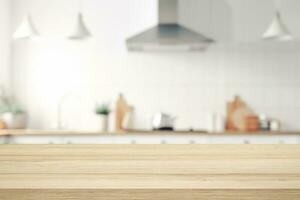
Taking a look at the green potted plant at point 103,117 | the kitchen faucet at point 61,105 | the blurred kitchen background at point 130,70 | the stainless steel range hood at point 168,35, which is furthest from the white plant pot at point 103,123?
the stainless steel range hood at point 168,35

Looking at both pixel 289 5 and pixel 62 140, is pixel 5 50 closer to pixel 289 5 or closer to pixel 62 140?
pixel 62 140

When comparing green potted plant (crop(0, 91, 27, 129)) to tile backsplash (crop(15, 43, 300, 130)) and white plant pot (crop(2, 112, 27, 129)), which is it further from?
tile backsplash (crop(15, 43, 300, 130))

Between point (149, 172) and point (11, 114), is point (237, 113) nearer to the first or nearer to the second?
point (11, 114)

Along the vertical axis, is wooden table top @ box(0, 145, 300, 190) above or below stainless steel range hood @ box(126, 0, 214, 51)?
below

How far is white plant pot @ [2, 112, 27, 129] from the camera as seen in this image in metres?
4.86

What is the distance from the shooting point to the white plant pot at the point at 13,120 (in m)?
4.86

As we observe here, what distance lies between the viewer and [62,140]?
4402 mm

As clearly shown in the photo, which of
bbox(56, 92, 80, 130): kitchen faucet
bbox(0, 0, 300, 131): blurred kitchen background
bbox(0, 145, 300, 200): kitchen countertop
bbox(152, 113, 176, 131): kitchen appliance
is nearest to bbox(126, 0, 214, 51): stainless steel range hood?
bbox(0, 0, 300, 131): blurred kitchen background

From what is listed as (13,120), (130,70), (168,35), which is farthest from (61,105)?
(168,35)

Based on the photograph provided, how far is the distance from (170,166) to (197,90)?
490 centimetres

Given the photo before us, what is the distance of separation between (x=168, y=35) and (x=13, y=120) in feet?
5.89

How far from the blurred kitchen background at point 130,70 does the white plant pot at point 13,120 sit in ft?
0.82

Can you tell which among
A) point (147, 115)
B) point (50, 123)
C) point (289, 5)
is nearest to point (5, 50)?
point (50, 123)

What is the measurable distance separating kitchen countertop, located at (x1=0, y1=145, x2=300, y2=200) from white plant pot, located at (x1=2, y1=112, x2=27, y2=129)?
470 centimetres
